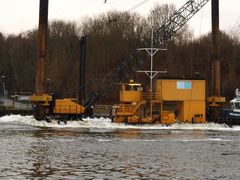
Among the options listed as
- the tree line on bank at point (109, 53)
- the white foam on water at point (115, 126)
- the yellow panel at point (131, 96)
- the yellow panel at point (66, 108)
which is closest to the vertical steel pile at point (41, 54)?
the yellow panel at point (66, 108)

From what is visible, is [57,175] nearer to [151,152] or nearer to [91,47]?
[151,152]

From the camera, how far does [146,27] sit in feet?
392

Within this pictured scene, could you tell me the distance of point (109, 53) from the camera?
372 feet

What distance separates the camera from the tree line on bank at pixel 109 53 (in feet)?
359

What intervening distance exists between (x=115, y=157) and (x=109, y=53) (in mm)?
87380

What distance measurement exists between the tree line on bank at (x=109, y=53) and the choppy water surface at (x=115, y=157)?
2502 inches

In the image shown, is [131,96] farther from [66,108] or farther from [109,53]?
[109,53]

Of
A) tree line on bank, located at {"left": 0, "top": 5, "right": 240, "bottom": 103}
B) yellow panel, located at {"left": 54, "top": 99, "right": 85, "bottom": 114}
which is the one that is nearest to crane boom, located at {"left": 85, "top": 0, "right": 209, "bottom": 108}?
yellow panel, located at {"left": 54, "top": 99, "right": 85, "bottom": 114}

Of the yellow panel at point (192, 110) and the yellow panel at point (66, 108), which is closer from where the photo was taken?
the yellow panel at point (192, 110)

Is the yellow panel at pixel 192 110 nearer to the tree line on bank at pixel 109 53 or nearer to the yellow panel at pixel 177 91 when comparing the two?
the yellow panel at pixel 177 91

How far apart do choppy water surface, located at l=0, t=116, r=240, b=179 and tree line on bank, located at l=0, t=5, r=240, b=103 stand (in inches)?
2502

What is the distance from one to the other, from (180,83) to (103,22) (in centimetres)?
6958

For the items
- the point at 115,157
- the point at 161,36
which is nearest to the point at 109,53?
the point at 161,36

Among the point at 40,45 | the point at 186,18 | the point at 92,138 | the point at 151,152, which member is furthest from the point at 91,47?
the point at 151,152
